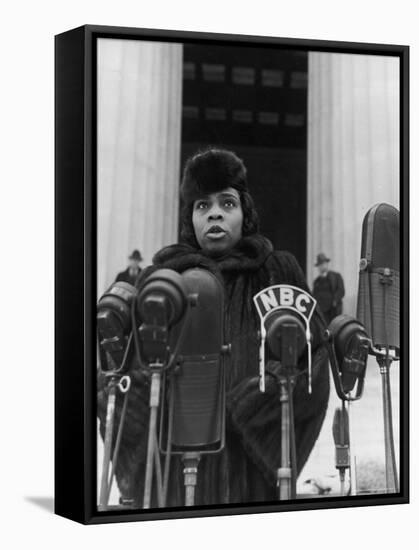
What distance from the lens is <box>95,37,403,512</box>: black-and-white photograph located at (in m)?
9.63

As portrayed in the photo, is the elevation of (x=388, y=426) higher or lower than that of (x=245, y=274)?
lower

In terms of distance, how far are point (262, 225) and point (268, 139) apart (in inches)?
18.5

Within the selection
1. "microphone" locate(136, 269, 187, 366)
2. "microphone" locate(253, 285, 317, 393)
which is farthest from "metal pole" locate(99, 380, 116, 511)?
"microphone" locate(253, 285, 317, 393)

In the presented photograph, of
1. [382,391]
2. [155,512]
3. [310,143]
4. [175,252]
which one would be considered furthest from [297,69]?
[155,512]

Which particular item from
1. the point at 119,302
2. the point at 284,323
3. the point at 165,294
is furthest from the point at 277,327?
the point at 119,302

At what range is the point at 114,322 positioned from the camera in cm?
959

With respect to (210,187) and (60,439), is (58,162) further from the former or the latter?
(60,439)

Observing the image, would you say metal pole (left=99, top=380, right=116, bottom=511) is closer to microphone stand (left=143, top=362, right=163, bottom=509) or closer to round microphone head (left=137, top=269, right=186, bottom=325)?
→ microphone stand (left=143, top=362, right=163, bottom=509)

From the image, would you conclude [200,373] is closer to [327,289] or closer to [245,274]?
[245,274]

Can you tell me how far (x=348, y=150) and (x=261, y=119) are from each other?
561 mm

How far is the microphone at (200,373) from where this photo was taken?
9758 mm

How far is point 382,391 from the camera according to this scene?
34.0ft

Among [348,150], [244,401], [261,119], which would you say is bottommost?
[244,401]

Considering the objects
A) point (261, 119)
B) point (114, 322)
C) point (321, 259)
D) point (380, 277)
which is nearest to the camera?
point (114, 322)
